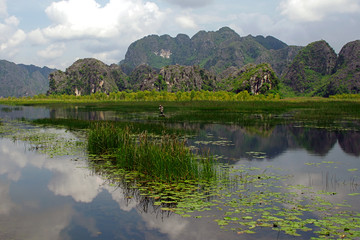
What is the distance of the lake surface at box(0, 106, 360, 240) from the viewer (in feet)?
31.6

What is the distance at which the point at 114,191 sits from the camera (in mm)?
13508

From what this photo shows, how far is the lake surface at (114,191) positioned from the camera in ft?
31.6

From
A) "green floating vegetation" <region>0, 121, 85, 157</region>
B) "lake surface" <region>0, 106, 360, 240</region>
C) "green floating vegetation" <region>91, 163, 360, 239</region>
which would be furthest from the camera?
"green floating vegetation" <region>0, 121, 85, 157</region>

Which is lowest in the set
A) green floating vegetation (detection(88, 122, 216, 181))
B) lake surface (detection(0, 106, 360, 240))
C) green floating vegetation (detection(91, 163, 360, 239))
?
lake surface (detection(0, 106, 360, 240))

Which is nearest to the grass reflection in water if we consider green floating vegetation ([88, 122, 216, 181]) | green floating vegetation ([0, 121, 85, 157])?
green floating vegetation ([88, 122, 216, 181])

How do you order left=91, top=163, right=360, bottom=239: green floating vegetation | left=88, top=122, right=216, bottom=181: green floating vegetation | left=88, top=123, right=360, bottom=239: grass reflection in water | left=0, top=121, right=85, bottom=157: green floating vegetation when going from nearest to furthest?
left=91, top=163, right=360, bottom=239: green floating vegetation → left=88, top=123, right=360, bottom=239: grass reflection in water → left=88, top=122, right=216, bottom=181: green floating vegetation → left=0, top=121, right=85, bottom=157: green floating vegetation

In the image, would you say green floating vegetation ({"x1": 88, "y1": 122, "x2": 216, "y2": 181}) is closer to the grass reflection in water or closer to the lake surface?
the grass reflection in water

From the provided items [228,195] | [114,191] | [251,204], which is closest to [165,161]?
[114,191]

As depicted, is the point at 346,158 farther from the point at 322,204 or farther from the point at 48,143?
the point at 48,143

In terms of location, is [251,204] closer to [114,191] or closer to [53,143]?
[114,191]

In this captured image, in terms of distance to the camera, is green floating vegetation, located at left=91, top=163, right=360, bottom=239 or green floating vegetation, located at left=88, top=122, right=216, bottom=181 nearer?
green floating vegetation, located at left=91, top=163, right=360, bottom=239

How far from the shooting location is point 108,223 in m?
10.3

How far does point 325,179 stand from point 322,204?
454cm

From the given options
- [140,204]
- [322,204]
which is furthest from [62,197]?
[322,204]
